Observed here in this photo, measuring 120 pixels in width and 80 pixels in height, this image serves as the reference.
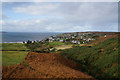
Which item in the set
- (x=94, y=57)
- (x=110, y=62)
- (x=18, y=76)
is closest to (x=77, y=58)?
(x=94, y=57)

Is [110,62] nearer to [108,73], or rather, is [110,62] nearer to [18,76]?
[108,73]

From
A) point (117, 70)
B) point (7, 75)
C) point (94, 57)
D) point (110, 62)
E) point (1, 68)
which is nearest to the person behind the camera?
point (7, 75)

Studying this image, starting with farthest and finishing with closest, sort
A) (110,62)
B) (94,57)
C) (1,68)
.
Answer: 1. (94,57)
2. (110,62)
3. (1,68)

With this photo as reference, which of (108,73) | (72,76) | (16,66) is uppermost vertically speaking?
(16,66)

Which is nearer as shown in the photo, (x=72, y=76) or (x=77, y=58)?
(x=72, y=76)

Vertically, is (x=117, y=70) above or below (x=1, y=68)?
below

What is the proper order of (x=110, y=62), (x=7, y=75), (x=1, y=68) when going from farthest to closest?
(x=110, y=62) → (x=1, y=68) → (x=7, y=75)

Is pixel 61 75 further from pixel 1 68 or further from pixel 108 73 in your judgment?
pixel 108 73

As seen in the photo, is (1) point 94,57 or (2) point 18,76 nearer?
(2) point 18,76

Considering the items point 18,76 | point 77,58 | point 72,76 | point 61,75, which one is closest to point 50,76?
point 61,75
